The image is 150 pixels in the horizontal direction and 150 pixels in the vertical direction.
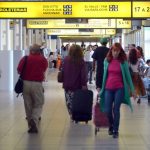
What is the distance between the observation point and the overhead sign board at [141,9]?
60.5 feet

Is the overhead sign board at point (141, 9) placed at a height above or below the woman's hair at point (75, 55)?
above

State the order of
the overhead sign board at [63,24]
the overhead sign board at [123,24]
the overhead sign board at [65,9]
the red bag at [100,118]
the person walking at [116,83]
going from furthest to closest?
the overhead sign board at [63,24]
the overhead sign board at [123,24]
the overhead sign board at [65,9]
the red bag at [100,118]
the person walking at [116,83]

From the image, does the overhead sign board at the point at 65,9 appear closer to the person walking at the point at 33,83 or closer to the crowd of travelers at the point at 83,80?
the crowd of travelers at the point at 83,80

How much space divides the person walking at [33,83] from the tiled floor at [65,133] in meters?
0.31

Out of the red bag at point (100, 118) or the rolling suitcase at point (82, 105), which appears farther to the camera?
the rolling suitcase at point (82, 105)

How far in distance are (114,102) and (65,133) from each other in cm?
121

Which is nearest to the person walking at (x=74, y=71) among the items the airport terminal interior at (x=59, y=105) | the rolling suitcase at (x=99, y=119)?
the airport terminal interior at (x=59, y=105)

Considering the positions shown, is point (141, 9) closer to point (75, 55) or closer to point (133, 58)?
point (133, 58)

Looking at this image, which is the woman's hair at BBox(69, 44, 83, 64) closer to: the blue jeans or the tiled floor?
the tiled floor

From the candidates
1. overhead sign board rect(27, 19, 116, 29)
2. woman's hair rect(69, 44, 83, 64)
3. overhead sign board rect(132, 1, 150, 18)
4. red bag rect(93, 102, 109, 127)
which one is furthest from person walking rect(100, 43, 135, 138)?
overhead sign board rect(27, 19, 116, 29)

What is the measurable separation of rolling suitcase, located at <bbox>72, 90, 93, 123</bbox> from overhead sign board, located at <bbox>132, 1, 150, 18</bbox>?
7092mm

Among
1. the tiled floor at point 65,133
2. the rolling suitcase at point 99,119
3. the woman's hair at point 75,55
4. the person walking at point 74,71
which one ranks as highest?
the woman's hair at point 75,55

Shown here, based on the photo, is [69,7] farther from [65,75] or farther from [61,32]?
[61,32]

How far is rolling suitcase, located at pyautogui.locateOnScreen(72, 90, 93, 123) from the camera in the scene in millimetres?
11930
